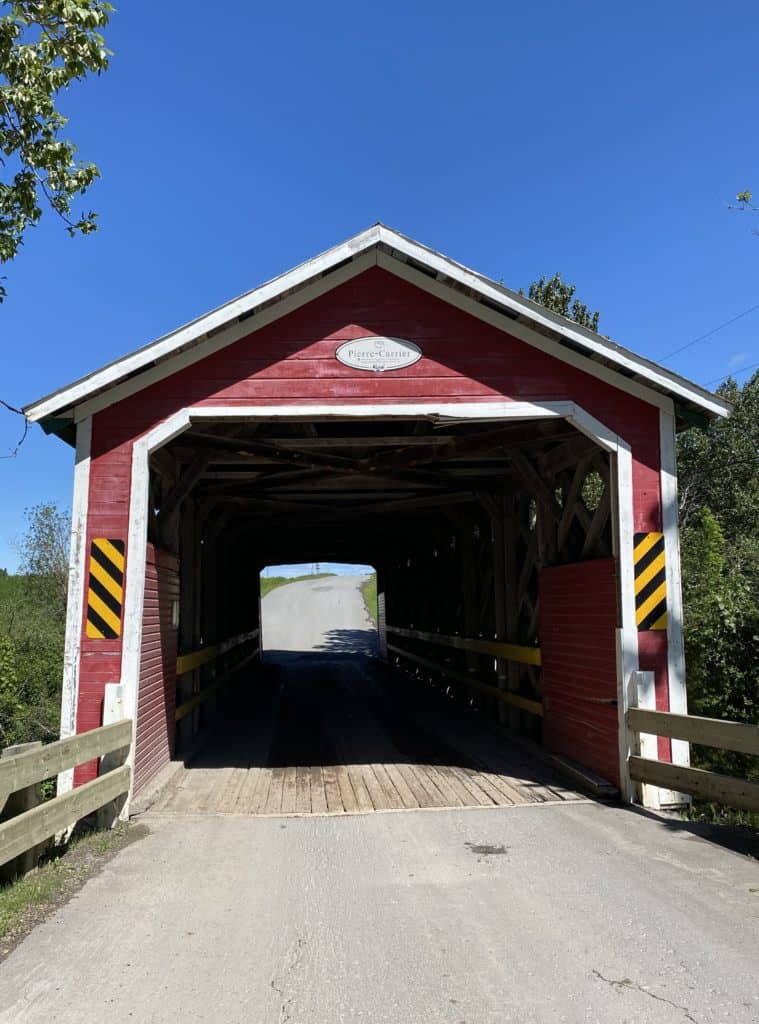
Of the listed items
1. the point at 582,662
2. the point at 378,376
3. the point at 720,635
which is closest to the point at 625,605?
the point at 582,662

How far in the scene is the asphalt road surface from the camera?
3.19 meters

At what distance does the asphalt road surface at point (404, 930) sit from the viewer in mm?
3193

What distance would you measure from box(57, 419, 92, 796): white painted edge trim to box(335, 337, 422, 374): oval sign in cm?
246

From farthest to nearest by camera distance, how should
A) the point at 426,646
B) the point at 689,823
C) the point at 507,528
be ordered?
the point at 426,646, the point at 507,528, the point at 689,823

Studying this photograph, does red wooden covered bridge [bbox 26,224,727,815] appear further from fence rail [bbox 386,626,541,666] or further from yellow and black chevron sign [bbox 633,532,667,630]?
fence rail [bbox 386,626,541,666]

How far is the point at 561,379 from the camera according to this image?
23.6 ft

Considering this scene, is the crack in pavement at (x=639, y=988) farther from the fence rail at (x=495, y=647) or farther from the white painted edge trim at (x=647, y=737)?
the fence rail at (x=495, y=647)

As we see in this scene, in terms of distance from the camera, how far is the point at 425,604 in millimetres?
17766

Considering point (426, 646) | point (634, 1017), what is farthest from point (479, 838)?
point (426, 646)

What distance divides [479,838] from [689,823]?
179 centimetres

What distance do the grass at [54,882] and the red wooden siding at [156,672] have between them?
36.2 inches

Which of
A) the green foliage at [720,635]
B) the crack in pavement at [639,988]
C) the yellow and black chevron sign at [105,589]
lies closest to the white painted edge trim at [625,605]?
the green foliage at [720,635]

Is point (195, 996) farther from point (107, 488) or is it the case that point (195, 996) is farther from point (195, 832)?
point (107, 488)

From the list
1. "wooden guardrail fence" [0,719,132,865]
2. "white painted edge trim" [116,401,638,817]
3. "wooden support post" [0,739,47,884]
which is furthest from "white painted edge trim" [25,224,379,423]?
"wooden support post" [0,739,47,884]
